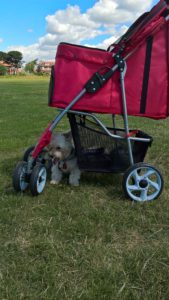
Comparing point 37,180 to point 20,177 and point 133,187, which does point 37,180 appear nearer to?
point 20,177

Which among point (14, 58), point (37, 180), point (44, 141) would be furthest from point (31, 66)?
point (37, 180)

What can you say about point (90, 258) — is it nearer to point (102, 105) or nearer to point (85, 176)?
point (102, 105)

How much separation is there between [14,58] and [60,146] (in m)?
119

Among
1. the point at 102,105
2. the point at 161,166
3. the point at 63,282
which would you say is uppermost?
the point at 102,105

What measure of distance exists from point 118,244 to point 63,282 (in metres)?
0.66

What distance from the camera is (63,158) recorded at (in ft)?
14.0

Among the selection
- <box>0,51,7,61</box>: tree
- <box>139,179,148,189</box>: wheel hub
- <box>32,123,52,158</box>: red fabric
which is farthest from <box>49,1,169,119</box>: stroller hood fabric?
<box>0,51,7,61</box>: tree

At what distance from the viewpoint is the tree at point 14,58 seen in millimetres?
117562

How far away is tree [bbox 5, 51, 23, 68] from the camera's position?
117562mm

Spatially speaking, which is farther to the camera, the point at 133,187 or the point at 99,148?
the point at 99,148

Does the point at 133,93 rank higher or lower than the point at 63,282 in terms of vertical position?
higher

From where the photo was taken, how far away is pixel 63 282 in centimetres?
255

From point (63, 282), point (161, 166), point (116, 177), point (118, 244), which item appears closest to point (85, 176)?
point (116, 177)

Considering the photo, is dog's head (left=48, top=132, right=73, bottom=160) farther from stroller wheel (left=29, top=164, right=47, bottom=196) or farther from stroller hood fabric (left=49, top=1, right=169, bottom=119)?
stroller hood fabric (left=49, top=1, right=169, bottom=119)
